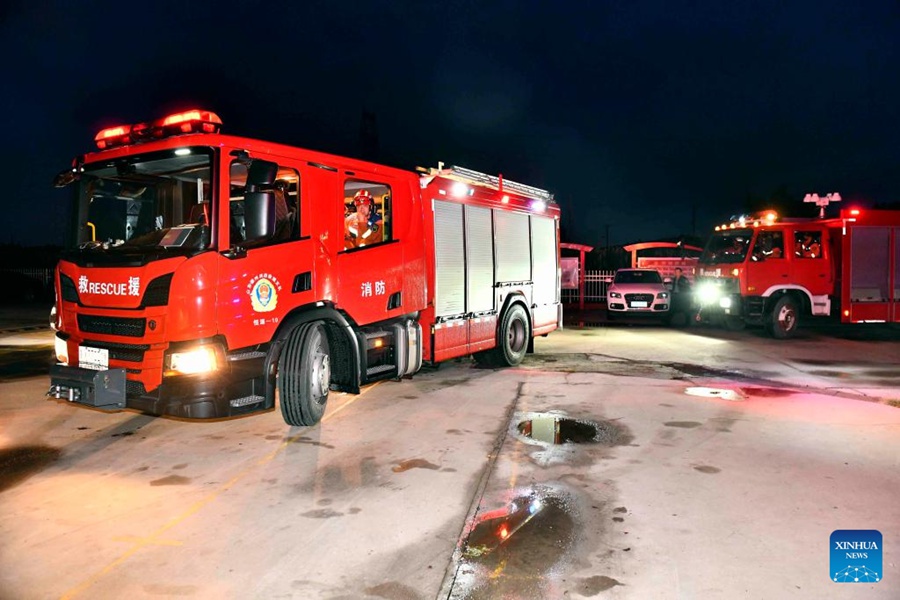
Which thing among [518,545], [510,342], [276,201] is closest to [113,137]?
[276,201]

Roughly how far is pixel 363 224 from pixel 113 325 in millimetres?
2762

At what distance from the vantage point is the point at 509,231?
32.5 feet

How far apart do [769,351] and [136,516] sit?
11440 millimetres

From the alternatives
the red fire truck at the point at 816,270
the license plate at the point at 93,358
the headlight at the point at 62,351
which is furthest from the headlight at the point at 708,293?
the headlight at the point at 62,351

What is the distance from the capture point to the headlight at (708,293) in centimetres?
1489

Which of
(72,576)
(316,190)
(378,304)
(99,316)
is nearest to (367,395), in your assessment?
(378,304)

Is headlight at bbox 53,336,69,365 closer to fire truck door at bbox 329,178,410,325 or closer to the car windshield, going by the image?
fire truck door at bbox 329,178,410,325

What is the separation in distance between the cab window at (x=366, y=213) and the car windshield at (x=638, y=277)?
517 inches

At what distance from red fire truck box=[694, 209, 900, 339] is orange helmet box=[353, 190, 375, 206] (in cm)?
1020

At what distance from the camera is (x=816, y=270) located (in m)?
14.1

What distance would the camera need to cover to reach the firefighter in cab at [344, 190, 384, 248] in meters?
6.77

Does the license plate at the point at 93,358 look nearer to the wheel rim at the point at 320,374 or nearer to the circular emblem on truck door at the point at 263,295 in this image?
the circular emblem on truck door at the point at 263,295

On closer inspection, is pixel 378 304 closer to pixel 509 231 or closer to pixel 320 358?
pixel 320 358

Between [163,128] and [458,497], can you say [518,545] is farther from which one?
[163,128]
